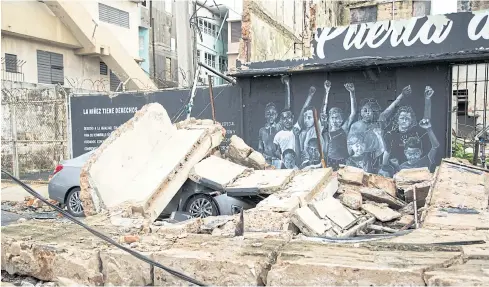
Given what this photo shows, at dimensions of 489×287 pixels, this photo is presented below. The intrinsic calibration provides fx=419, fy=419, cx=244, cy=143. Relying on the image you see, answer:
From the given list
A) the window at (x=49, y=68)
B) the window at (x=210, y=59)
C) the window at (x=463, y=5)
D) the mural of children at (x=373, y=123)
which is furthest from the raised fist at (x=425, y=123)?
the window at (x=210, y=59)

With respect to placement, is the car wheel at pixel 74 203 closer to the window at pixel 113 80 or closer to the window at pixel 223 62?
the window at pixel 113 80

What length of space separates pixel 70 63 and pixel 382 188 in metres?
19.1

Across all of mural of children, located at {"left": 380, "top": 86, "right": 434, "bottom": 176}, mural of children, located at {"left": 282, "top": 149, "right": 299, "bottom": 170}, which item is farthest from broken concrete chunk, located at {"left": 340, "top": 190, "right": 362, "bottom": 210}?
mural of children, located at {"left": 282, "top": 149, "right": 299, "bottom": 170}

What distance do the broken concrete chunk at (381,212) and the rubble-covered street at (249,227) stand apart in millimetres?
23

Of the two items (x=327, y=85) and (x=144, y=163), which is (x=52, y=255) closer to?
(x=144, y=163)

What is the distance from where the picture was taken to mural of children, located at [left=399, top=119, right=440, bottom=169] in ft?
34.0

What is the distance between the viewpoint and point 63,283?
398 cm

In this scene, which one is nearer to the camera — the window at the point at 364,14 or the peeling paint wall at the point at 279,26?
the peeling paint wall at the point at 279,26

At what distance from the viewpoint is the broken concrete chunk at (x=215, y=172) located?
7289 mm

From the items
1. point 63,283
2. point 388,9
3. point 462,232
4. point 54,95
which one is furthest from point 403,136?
point 388,9

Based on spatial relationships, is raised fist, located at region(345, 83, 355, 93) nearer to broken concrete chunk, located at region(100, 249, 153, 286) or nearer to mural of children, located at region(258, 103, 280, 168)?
mural of children, located at region(258, 103, 280, 168)

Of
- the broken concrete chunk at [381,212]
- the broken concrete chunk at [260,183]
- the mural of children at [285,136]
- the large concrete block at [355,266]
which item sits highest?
the mural of children at [285,136]

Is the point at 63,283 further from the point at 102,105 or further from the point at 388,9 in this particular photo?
the point at 388,9

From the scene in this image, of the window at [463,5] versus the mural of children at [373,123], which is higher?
the window at [463,5]
